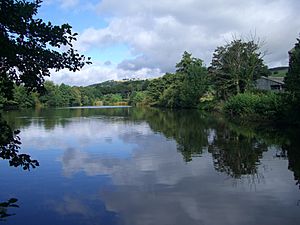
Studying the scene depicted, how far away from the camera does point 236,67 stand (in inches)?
2159

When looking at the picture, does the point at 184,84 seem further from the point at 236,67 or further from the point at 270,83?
the point at 236,67

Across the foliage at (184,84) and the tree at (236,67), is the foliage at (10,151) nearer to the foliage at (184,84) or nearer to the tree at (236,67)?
the tree at (236,67)

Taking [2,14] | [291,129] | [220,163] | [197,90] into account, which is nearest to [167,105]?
[197,90]

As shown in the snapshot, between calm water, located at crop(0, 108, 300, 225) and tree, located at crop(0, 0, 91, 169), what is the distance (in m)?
4.30

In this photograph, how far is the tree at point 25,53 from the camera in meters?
4.27

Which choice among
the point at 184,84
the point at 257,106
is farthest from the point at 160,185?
the point at 184,84

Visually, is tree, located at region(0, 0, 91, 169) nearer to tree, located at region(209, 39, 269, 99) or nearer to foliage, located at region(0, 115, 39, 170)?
foliage, located at region(0, 115, 39, 170)

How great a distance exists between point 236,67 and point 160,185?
1798 inches

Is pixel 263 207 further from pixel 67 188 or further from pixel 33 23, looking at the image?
pixel 33 23

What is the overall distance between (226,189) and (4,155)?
25.8ft

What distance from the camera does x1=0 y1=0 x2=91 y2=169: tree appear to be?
14.0ft

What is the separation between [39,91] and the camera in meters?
5.03

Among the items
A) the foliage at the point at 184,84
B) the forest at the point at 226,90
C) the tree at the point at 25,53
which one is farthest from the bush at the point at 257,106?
the foliage at the point at 184,84

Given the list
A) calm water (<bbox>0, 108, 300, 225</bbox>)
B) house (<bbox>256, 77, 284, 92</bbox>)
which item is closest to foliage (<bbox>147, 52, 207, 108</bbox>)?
house (<bbox>256, 77, 284, 92</bbox>)
